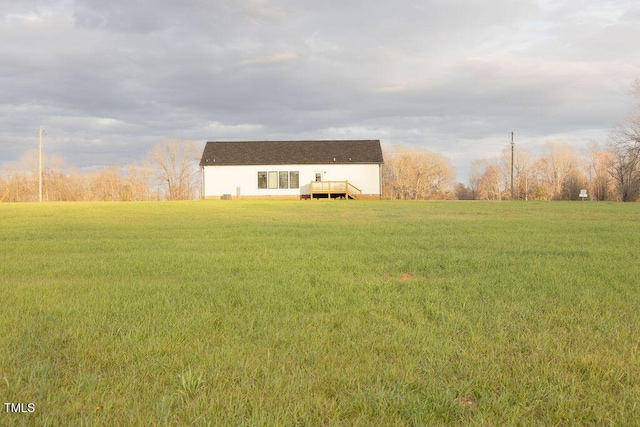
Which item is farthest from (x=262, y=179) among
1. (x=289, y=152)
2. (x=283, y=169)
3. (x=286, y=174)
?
(x=289, y=152)

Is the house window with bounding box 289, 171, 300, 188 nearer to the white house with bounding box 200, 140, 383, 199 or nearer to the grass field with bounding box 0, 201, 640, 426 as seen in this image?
the white house with bounding box 200, 140, 383, 199

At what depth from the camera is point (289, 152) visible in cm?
4534

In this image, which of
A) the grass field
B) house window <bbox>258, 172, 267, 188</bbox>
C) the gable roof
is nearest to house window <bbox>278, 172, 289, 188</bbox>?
the gable roof

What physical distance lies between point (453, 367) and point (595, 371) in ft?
3.53

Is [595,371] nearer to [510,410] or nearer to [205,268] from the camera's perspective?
[510,410]

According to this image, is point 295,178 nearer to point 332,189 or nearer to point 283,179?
point 283,179

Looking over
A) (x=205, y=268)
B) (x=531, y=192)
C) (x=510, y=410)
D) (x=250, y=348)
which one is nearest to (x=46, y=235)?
(x=205, y=268)

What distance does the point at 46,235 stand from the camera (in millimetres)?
13594

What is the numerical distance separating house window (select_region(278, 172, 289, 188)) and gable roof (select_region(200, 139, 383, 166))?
1.02 meters

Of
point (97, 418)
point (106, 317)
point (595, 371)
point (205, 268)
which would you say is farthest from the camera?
point (205, 268)

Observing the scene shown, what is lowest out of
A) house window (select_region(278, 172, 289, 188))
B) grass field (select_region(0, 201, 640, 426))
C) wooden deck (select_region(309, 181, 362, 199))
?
grass field (select_region(0, 201, 640, 426))

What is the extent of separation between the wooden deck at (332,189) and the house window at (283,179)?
2.32 m

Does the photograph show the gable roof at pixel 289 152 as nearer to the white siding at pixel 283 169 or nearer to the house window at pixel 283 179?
the white siding at pixel 283 169

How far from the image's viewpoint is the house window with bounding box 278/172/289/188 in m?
44.4
